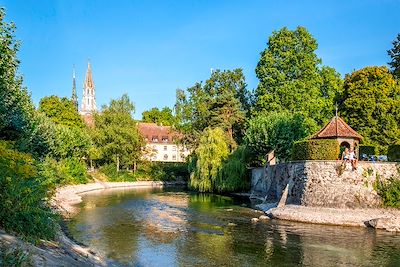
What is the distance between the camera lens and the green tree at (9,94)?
69.3 feet

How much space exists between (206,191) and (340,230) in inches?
1050

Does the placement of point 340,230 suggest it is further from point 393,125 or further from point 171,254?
point 393,125

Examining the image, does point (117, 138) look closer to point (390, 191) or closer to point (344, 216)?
point (344, 216)

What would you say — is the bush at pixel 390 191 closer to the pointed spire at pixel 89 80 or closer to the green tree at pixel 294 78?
the green tree at pixel 294 78

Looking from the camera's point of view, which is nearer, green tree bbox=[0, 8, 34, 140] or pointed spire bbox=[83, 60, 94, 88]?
green tree bbox=[0, 8, 34, 140]

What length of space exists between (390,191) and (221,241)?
13.0 meters

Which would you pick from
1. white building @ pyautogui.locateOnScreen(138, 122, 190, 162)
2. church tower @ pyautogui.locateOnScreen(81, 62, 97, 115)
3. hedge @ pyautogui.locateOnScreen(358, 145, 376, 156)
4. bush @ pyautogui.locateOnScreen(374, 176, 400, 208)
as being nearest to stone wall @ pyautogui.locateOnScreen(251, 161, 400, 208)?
bush @ pyautogui.locateOnScreen(374, 176, 400, 208)

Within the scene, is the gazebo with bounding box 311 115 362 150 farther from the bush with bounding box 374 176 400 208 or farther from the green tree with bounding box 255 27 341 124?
the green tree with bounding box 255 27 341 124

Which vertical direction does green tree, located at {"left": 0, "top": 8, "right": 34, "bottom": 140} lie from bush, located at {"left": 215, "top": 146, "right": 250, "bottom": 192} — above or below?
above

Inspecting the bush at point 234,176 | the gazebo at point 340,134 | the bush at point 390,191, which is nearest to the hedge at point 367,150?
the gazebo at point 340,134

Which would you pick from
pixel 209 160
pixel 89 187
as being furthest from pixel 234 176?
pixel 89 187

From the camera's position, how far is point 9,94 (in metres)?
24.6

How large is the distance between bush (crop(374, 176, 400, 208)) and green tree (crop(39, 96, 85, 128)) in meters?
48.4

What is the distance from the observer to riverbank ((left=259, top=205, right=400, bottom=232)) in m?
24.2
